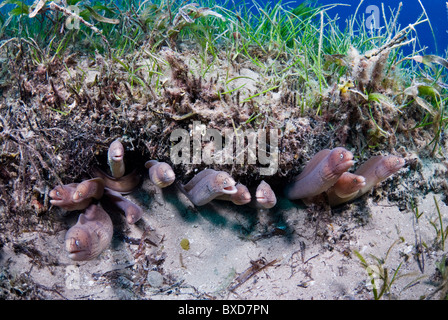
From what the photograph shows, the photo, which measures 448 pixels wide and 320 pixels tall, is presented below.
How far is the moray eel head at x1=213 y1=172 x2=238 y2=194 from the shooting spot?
2514mm

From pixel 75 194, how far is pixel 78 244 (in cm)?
54

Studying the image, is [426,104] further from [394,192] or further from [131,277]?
[131,277]

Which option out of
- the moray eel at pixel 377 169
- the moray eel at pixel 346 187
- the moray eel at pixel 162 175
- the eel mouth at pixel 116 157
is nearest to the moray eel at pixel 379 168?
the moray eel at pixel 377 169

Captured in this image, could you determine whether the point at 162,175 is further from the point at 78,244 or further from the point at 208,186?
the point at 78,244

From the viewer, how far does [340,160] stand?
244 centimetres

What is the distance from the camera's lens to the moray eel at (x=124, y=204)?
9.17ft

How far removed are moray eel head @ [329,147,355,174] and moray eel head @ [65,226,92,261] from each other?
7.57ft

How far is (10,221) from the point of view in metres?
2.89

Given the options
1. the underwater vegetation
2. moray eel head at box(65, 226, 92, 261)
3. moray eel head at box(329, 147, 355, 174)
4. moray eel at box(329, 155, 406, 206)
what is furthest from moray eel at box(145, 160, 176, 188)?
moray eel at box(329, 155, 406, 206)

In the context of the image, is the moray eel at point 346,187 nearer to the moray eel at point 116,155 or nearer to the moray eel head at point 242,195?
the moray eel head at point 242,195

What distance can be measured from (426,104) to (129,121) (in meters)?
3.39

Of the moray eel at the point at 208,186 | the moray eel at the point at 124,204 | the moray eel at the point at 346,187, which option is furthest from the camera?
the moray eel at the point at 124,204

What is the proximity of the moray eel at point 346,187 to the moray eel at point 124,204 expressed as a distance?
2078 mm
